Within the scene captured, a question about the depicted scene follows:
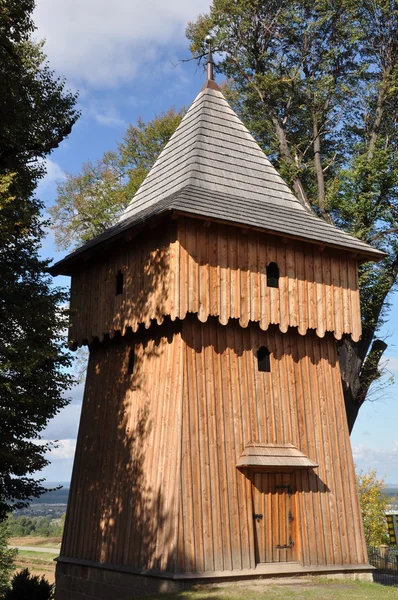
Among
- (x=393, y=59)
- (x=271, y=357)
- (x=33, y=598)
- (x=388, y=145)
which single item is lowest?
(x=33, y=598)

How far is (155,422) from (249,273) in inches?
147

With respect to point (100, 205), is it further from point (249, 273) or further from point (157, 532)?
point (157, 532)

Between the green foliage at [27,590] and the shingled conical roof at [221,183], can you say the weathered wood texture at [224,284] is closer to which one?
the shingled conical roof at [221,183]

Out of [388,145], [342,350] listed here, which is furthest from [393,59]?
[342,350]

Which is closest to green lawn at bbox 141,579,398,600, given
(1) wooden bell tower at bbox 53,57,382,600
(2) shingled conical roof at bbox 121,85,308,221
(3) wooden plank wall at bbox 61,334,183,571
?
(1) wooden bell tower at bbox 53,57,382,600

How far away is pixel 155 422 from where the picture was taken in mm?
15203

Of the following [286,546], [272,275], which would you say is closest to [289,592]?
[286,546]

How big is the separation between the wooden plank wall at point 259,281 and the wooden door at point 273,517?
3.25 metres

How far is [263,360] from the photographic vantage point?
16219 mm

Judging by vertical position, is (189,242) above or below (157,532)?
above

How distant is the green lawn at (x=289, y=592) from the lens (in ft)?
41.8

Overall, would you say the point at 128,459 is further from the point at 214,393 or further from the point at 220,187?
the point at 220,187

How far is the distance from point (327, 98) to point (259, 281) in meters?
11.3

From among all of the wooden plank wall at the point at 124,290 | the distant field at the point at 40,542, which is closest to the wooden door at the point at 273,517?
the wooden plank wall at the point at 124,290
